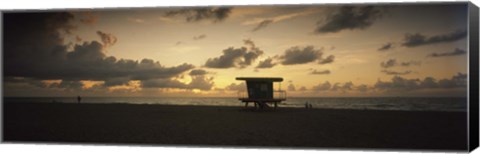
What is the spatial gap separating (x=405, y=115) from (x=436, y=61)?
1673mm

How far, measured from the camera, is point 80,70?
14141 mm

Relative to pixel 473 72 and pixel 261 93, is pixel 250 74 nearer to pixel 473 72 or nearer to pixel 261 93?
pixel 261 93

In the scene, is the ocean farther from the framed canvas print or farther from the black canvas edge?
the black canvas edge

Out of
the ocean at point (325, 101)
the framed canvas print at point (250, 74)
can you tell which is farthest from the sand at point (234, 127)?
the ocean at point (325, 101)

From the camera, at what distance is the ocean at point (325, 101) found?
41.7ft

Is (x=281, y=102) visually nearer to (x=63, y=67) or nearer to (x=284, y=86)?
(x=284, y=86)

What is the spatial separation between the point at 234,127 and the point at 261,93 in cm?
78

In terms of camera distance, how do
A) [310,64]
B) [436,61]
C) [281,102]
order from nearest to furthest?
Result: [436,61] < [310,64] < [281,102]

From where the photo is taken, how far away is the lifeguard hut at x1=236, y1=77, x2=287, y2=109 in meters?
13.5

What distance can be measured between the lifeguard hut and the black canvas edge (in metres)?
3.22

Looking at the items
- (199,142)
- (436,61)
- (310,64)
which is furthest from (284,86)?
(436,61)

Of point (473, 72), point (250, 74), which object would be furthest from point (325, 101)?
point (473, 72)

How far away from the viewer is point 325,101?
1365 centimetres

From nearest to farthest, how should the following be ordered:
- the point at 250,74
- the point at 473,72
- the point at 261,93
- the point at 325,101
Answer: the point at 473,72 → the point at 250,74 → the point at 325,101 → the point at 261,93
